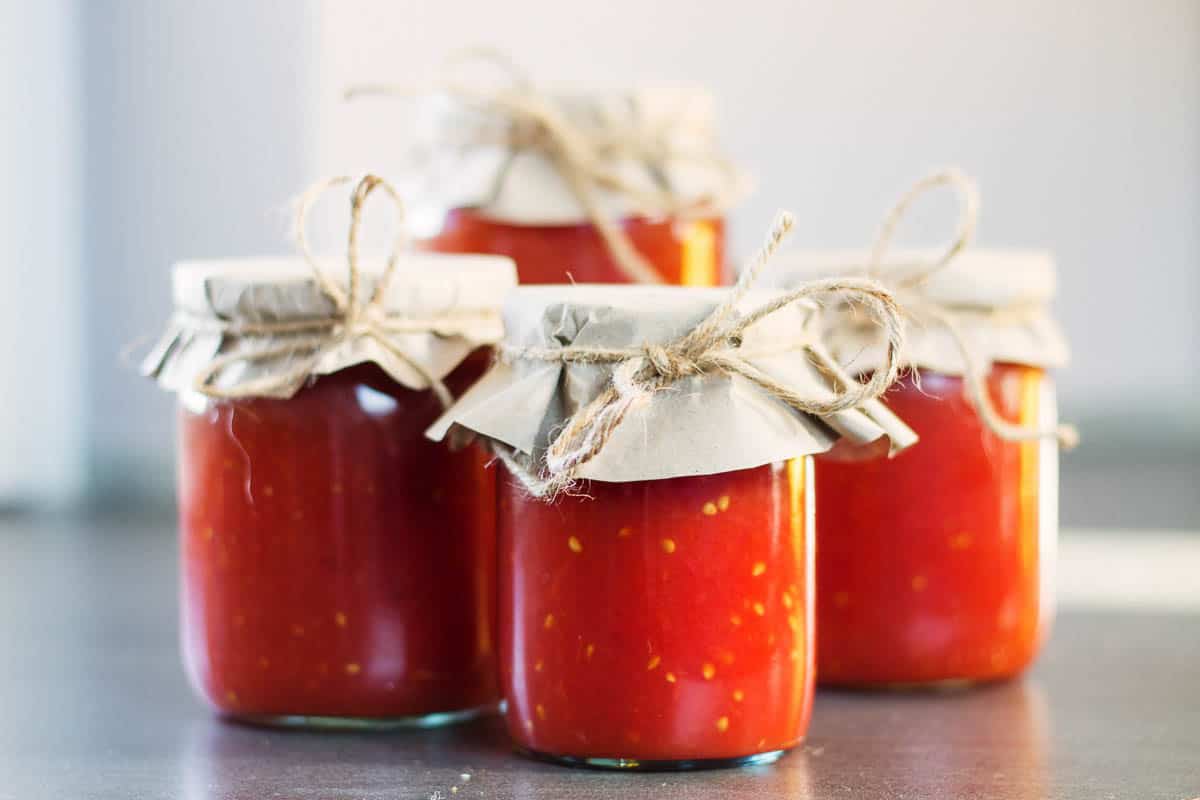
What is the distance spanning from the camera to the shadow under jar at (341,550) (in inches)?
30.6

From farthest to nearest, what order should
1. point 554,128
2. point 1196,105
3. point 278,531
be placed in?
point 1196,105 < point 554,128 < point 278,531

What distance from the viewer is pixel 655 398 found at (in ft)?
2.22

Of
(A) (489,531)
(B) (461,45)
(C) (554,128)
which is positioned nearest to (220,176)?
(B) (461,45)

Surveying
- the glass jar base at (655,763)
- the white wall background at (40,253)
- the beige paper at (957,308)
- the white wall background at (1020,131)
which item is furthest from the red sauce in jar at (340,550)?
the white wall background at (1020,131)

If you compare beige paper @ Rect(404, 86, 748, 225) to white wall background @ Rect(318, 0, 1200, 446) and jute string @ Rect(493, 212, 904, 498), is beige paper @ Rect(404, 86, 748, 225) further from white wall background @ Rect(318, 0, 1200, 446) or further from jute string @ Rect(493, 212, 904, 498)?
white wall background @ Rect(318, 0, 1200, 446)

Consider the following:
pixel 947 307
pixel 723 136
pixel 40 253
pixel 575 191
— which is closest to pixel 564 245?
pixel 575 191

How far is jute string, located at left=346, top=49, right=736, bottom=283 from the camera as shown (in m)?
0.97

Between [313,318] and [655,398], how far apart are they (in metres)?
0.19

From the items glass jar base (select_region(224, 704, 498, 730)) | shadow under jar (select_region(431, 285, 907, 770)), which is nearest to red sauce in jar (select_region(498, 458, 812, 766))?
shadow under jar (select_region(431, 285, 907, 770))

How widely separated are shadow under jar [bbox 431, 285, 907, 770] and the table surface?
0.10 ft

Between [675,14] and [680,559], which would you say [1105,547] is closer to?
[680,559]

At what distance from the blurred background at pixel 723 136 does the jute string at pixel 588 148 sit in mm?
869

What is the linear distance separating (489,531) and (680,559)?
0.17 meters

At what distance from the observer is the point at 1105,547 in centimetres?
152
